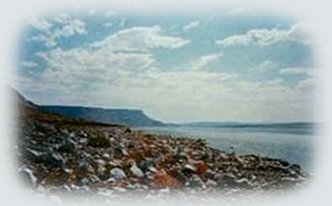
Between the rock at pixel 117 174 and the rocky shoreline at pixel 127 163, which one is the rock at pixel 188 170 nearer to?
the rocky shoreline at pixel 127 163

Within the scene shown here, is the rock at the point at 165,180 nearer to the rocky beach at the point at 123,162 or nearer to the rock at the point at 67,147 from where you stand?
the rocky beach at the point at 123,162

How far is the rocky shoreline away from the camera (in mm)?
2039

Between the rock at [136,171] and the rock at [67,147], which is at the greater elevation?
the rock at [67,147]

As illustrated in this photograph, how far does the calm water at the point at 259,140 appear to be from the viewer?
208 centimetres

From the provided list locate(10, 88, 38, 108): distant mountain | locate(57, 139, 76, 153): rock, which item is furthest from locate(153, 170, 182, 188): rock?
locate(10, 88, 38, 108): distant mountain

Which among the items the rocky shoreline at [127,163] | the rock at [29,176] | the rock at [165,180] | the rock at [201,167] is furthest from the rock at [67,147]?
the rock at [201,167]

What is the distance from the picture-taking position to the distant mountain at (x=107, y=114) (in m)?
2.06

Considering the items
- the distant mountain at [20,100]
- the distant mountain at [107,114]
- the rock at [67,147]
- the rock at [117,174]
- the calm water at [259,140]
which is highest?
the distant mountain at [20,100]

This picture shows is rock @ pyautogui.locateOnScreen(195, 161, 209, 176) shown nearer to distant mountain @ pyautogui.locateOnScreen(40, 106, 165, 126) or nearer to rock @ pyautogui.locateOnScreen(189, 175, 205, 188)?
rock @ pyautogui.locateOnScreen(189, 175, 205, 188)

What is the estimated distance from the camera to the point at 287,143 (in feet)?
6.99

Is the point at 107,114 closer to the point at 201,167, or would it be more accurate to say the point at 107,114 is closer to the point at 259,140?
the point at 201,167

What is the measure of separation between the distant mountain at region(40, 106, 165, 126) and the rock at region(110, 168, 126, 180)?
0.13 meters

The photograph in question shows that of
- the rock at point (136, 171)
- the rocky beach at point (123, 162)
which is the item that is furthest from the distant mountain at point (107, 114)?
the rock at point (136, 171)

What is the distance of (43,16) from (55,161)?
0.40 meters
